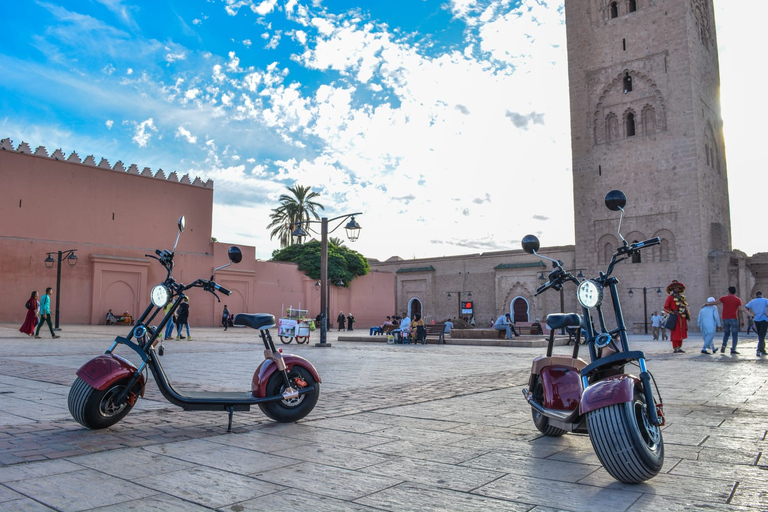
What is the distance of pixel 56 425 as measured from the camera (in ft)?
14.4

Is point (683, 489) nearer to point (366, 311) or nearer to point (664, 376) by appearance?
point (664, 376)

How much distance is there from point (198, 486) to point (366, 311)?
4044 centimetres

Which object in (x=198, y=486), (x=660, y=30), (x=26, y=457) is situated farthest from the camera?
(x=660, y=30)

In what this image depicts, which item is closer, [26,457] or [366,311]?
[26,457]

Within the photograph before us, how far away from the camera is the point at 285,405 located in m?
4.71

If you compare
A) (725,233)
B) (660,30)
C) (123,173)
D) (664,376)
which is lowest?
(664,376)

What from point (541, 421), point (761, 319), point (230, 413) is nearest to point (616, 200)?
point (541, 421)

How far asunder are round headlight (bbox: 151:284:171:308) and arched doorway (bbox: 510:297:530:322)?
4086 cm

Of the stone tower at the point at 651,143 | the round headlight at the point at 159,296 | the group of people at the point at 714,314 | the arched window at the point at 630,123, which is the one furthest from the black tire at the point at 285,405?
the arched window at the point at 630,123

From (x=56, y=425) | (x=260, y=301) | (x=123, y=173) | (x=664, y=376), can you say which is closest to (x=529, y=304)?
(x=260, y=301)

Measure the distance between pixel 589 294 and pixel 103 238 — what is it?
31450mm

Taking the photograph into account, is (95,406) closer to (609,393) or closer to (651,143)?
(609,393)

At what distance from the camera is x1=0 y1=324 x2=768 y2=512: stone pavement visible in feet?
8.86

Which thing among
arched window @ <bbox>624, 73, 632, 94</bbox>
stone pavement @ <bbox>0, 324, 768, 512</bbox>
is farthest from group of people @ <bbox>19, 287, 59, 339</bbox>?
arched window @ <bbox>624, 73, 632, 94</bbox>
